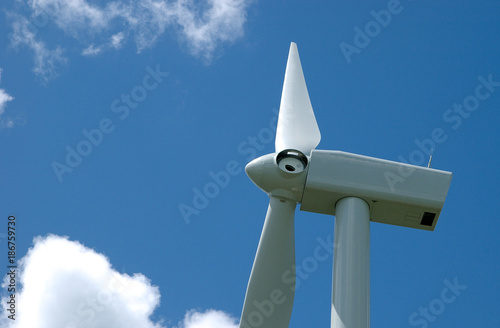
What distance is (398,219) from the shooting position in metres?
10.8

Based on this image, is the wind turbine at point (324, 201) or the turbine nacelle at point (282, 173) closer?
the wind turbine at point (324, 201)

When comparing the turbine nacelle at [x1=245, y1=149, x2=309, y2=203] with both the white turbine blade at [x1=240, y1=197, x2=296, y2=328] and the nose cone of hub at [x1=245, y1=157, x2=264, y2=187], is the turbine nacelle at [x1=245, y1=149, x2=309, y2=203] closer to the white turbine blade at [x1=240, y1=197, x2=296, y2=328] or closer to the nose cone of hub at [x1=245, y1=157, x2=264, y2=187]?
the nose cone of hub at [x1=245, y1=157, x2=264, y2=187]

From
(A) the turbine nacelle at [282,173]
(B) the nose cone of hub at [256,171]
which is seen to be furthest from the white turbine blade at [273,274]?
(B) the nose cone of hub at [256,171]

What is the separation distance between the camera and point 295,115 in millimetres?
12469

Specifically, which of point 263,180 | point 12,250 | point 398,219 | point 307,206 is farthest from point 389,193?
point 12,250

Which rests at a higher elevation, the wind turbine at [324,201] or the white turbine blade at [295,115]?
the white turbine blade at [295,115]

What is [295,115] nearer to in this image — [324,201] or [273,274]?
[324,201]

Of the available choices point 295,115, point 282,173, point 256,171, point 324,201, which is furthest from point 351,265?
point 295,115

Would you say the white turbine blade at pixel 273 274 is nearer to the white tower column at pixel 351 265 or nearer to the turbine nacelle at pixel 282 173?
the turbine nacelle at pixel 282 173

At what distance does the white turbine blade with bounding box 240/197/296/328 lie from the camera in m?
10.3

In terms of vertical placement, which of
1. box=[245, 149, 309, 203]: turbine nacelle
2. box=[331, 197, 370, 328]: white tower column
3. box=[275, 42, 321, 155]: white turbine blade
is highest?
box=[275, 42, 321, 155]: white turbine blade

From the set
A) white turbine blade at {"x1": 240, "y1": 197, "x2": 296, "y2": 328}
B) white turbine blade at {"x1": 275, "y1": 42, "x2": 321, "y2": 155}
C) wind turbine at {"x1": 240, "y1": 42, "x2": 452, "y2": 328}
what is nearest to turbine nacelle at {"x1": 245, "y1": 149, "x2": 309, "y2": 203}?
wind turbine at {"x1": 240, "y1": 42, "x2": 452, "y2": 328}

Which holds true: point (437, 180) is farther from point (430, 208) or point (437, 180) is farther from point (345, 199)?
point (345, 199)

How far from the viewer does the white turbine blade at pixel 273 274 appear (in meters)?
10.3
